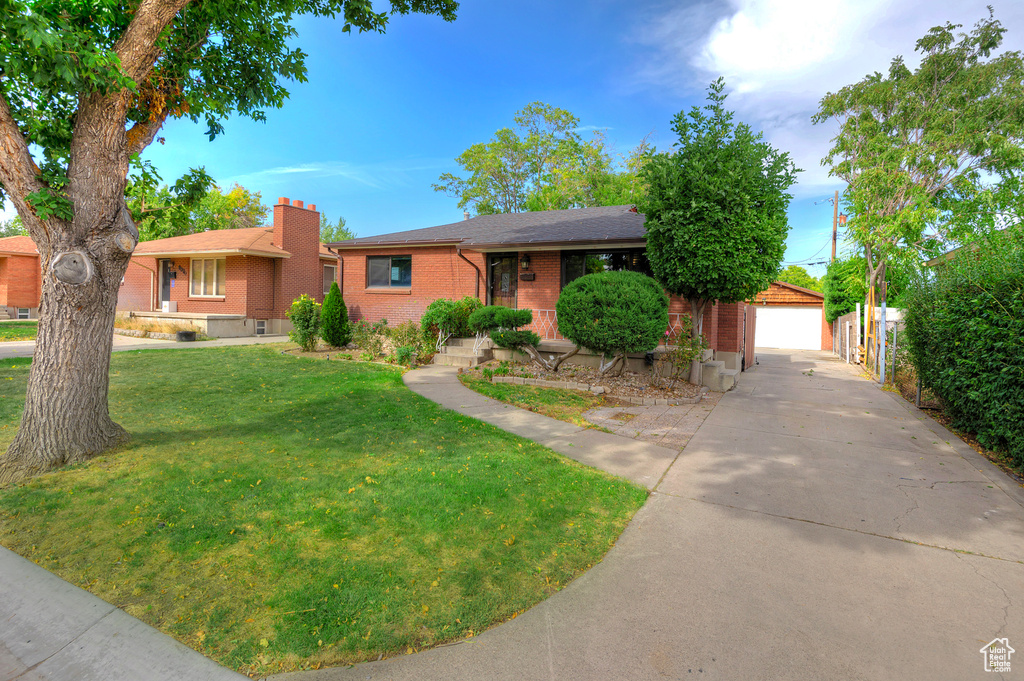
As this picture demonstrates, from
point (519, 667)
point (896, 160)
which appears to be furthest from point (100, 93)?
point (896, 160)

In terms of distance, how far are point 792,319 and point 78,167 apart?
29.4 m

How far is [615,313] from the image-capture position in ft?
29.0

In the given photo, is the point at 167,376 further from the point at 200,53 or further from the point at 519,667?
the point at 519,667

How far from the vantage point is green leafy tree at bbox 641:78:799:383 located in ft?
30.7

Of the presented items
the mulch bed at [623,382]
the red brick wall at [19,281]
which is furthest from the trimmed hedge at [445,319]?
the red brick wall at [19,281]

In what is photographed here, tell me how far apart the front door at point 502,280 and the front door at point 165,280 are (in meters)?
16.4

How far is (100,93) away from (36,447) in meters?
3.14

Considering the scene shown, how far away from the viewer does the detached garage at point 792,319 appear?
86.4 ft

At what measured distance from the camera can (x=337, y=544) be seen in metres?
3.22

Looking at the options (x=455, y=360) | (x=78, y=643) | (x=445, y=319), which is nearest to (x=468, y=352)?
(x=455, y=360)

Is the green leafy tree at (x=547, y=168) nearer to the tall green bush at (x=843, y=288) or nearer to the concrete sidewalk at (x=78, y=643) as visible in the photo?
the tall green bush at (x=843, y=288)

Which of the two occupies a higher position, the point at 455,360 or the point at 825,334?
the point at 825,334

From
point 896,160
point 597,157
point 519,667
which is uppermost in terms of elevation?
point 597,157

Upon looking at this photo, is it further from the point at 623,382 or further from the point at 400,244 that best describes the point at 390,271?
the point at 623,382
